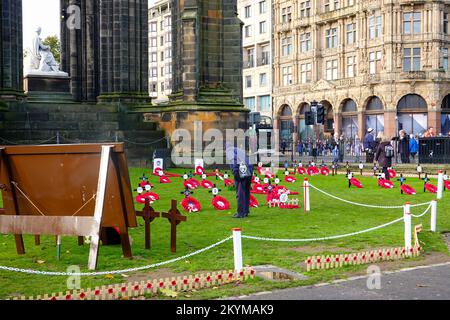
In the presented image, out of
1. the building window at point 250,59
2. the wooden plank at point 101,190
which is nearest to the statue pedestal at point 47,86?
the wooden plank at point 101,190

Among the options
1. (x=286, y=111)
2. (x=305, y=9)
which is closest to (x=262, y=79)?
(x=286, y=111)

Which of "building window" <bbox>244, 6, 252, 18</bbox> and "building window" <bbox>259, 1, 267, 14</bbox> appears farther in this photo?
"building window" <bbox>244, 6, 252, 18</bbox>

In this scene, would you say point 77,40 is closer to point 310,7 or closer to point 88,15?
point 88,15

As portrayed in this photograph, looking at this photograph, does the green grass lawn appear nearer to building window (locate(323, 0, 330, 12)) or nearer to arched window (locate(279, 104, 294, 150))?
building window (locate(323, 0, 330, 12))

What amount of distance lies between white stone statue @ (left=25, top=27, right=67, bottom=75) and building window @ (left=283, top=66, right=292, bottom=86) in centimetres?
4186

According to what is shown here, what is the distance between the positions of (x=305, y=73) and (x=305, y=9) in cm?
667

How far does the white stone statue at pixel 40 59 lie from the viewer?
34.9 metres

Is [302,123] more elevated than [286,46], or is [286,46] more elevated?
[286,46]

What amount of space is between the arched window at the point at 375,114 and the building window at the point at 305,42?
11615mm

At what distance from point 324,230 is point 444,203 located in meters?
6.00

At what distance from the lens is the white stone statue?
3491cm

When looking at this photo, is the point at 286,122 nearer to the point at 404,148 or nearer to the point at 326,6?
the point at 326,6

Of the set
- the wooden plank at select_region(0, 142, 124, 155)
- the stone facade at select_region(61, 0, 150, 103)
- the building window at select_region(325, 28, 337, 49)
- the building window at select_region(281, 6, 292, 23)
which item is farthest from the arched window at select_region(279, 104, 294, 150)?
the wooden plank at select_region(0, 142, 124, 155)

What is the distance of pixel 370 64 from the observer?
209 feet
